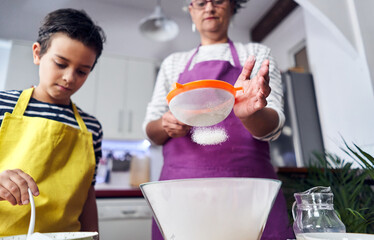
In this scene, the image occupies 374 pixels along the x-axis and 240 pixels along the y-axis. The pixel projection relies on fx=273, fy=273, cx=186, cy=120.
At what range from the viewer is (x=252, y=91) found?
1.41 feet

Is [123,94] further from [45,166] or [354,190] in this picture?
[354,190]

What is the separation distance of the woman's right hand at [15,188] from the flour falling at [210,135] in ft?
0.94

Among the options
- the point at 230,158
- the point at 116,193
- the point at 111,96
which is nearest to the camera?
the point at 230,158

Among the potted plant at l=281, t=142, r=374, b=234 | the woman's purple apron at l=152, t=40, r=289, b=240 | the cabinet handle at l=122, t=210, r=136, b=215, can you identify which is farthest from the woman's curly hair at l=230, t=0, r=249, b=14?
the cabinet handle at l=122, t=210, r=136, b=215

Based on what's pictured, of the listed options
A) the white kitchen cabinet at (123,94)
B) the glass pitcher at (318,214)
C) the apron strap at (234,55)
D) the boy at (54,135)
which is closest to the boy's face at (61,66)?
the boy at (54,135)

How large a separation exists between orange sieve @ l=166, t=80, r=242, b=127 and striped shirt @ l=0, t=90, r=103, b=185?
0.37 meters

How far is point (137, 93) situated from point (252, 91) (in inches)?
78.8

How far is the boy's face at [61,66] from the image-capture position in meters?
0.56

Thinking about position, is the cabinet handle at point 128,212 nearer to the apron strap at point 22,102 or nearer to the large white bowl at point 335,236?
the apron strap at point 22,102

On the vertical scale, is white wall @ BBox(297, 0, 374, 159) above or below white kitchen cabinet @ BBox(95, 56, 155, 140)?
below

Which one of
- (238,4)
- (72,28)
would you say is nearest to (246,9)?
(238,4)

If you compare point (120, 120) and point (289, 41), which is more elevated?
point (289, 41)

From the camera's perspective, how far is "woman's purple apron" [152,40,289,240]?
1.90 feet

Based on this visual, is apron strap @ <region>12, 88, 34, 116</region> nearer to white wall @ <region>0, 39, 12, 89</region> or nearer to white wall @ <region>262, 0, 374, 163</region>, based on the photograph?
white wall @ <region>0, 39, 12, 89</region>
